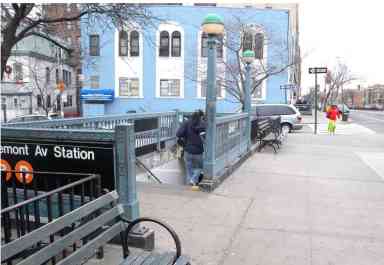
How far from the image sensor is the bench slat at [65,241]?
255 centimetres

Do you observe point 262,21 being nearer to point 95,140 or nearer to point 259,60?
point 259,60

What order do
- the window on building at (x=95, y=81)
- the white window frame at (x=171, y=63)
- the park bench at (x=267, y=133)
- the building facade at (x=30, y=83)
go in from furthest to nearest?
1. the building facade at (x=30, y=83)
2. the window on building at (x=95, y=81)
3. the white window frame at (x=171, y=63)
4. the park bench at (x=267, y=133)

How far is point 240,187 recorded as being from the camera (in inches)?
285

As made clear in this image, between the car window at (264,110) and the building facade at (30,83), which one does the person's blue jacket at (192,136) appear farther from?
the building facade at (30,83)

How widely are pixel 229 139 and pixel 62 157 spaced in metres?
5.04

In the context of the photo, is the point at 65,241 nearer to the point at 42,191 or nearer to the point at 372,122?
the point at 42,191

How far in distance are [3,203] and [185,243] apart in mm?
2068

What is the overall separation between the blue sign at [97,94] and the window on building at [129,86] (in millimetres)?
1195

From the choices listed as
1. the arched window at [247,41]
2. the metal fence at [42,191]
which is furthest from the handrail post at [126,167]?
the arched window at [247,41]

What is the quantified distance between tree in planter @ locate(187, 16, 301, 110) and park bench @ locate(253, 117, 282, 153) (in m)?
13.8

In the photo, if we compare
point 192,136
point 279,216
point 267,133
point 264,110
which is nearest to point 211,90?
point 192,136

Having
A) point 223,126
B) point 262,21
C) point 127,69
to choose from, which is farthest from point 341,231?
point 127,69

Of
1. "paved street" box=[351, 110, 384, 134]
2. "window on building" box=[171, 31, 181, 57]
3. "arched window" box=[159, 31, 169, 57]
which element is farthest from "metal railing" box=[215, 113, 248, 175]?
"arched window" box=[159, 31, 169, 57]

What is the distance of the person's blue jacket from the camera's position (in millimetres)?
7629
